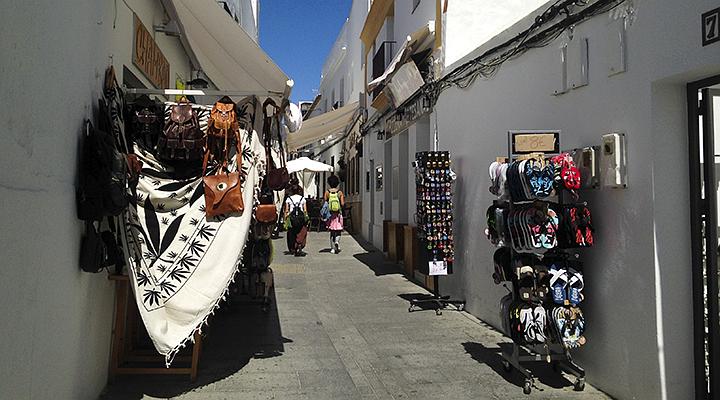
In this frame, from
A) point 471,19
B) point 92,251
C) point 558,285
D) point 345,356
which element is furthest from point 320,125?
point 92,251

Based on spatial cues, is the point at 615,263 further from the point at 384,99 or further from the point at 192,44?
the point at 384,99

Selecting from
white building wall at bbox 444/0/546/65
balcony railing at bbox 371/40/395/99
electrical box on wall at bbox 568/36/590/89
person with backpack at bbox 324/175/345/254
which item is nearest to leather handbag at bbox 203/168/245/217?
electrical box on wall at bbox 568/36/590/89

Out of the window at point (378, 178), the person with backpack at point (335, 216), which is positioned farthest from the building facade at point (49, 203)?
the window at point (378, 178)

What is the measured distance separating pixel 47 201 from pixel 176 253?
4.31 feet

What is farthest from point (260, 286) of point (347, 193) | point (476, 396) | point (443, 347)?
point (347, 193)

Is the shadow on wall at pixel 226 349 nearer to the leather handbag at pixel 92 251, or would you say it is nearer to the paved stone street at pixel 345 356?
the paved stone street at pixel 345 356

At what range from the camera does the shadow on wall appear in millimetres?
4594

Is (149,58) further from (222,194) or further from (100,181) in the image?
(100,181)

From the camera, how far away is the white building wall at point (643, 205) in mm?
3926

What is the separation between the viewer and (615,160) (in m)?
4.30

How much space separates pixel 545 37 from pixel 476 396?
3.38 m

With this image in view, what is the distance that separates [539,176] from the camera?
4.55 metres

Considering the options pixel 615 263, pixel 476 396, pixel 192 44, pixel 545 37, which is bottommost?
pixel 476 396

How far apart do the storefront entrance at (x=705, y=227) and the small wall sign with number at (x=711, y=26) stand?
37 centimetres
